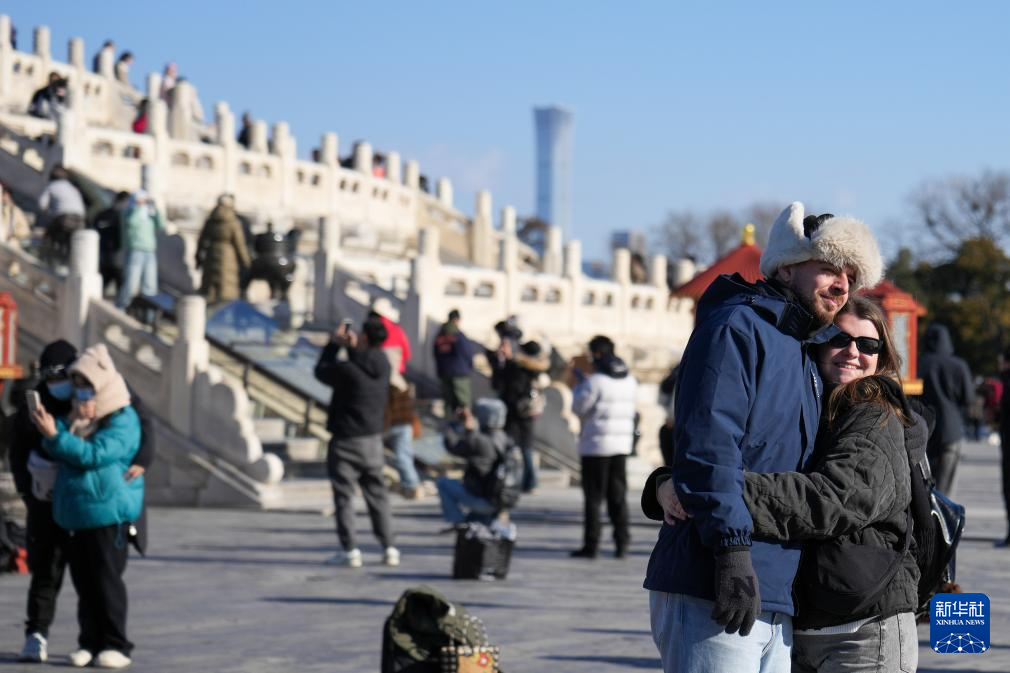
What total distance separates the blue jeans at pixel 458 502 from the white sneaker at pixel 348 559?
0.71m

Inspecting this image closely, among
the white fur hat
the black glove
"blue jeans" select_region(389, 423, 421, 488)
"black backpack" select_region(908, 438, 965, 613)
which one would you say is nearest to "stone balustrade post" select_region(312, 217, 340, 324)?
"blue jeans" select_region(389, 423, 421, 488)

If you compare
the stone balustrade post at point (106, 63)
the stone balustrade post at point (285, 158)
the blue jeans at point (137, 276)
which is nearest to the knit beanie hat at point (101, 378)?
the blue jeans at point (137, 276)

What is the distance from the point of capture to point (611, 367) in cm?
1325

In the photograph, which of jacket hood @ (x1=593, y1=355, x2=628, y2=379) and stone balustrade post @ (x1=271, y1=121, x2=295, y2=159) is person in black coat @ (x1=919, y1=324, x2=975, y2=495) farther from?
stone balustrade post @ (x1=271, y1=121, x2=295, y2=159)

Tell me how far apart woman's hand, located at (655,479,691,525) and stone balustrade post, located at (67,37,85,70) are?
138 ft

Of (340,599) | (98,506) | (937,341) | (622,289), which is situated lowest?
(340,599)

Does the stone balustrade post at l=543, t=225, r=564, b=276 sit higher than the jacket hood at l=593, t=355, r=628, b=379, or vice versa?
the stone balustrade post at l=543, t=225, r=564, b=276

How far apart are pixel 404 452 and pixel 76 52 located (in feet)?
99.1

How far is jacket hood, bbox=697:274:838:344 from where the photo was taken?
448 cm

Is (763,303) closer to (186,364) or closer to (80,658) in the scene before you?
(80,658)

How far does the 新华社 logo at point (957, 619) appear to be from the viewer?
489 centimetres

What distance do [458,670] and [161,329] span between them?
48.2ft

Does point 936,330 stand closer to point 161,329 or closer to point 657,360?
point 161,329

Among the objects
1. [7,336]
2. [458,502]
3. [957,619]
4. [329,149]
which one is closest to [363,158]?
[329,149]
